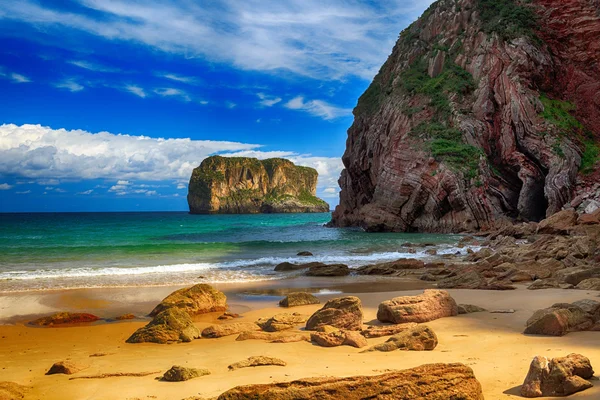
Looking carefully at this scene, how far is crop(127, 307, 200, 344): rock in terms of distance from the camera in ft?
24.6

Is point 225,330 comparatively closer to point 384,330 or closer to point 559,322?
point 384,330

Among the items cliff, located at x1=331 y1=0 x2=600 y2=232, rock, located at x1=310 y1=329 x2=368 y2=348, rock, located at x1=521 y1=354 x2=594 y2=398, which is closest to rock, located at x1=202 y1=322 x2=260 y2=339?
rock, located at x1=310 y1=329 x2=368 y2=348

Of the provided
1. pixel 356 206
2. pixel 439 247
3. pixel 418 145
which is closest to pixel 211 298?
pixel 439 247

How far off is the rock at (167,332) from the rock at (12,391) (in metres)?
2.63

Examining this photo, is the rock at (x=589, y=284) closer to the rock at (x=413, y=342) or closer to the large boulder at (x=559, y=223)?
the rock at (x=413, y=342)

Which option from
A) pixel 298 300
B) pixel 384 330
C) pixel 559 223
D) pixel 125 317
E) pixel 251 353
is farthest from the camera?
pixel 559 223

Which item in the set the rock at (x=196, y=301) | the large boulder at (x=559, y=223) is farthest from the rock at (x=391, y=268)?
the large boulder at (x=559, y=223)

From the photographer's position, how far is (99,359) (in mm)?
6430

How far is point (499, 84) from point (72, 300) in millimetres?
40702

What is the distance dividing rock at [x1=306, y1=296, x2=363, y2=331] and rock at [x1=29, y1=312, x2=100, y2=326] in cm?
502

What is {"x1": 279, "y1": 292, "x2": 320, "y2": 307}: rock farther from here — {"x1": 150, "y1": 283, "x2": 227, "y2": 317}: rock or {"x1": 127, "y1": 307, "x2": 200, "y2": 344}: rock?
{"x1": 127, "y1": 307, "x2": 200, "y2": 344}: rock

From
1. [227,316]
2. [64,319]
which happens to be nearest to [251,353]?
[227,316]

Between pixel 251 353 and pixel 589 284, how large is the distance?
8048 millimetres

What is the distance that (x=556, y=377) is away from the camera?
12.6ft
